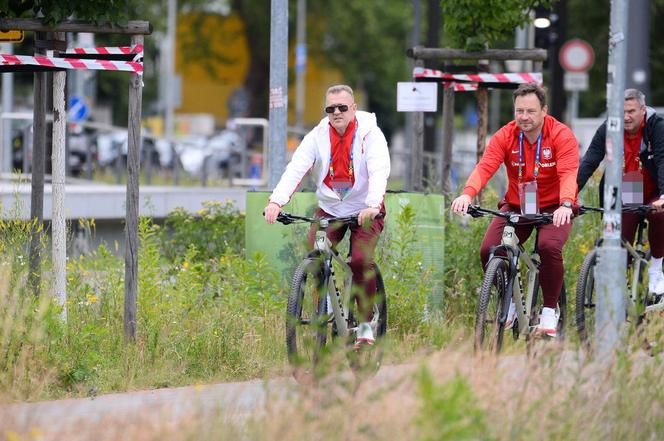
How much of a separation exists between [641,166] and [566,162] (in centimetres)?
124

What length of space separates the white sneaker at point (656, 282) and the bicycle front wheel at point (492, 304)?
1.67m

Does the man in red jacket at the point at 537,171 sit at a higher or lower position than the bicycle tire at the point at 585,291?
higher

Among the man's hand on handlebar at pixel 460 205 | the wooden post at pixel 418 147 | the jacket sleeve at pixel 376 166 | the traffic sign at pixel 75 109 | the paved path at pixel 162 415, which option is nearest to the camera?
the paved path at pixel 162 415

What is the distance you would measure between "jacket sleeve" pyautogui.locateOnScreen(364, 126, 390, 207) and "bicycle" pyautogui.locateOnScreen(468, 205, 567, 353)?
1.82ft

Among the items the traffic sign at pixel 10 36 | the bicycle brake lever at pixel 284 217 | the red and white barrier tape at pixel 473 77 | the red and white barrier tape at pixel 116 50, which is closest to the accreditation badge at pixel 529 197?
the bicycle brake lever at pixel 284 217

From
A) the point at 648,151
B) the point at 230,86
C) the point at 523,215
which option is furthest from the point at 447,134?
the point at 230,86

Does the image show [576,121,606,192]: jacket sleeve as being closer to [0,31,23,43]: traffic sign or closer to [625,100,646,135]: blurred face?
[625,100,646,135]: blurred face

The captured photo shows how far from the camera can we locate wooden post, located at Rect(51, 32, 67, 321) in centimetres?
→ 880

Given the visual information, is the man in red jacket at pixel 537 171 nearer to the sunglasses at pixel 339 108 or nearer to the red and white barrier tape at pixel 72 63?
the sunglasses at pixel 339 108

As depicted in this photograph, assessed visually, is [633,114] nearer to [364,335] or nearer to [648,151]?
[648,151]

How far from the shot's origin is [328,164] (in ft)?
26.9

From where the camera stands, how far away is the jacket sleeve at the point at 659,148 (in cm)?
912

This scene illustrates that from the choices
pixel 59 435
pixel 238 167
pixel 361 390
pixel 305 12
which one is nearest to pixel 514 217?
pixel 361 390

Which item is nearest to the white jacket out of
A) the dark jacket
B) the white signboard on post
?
the dark jacket
